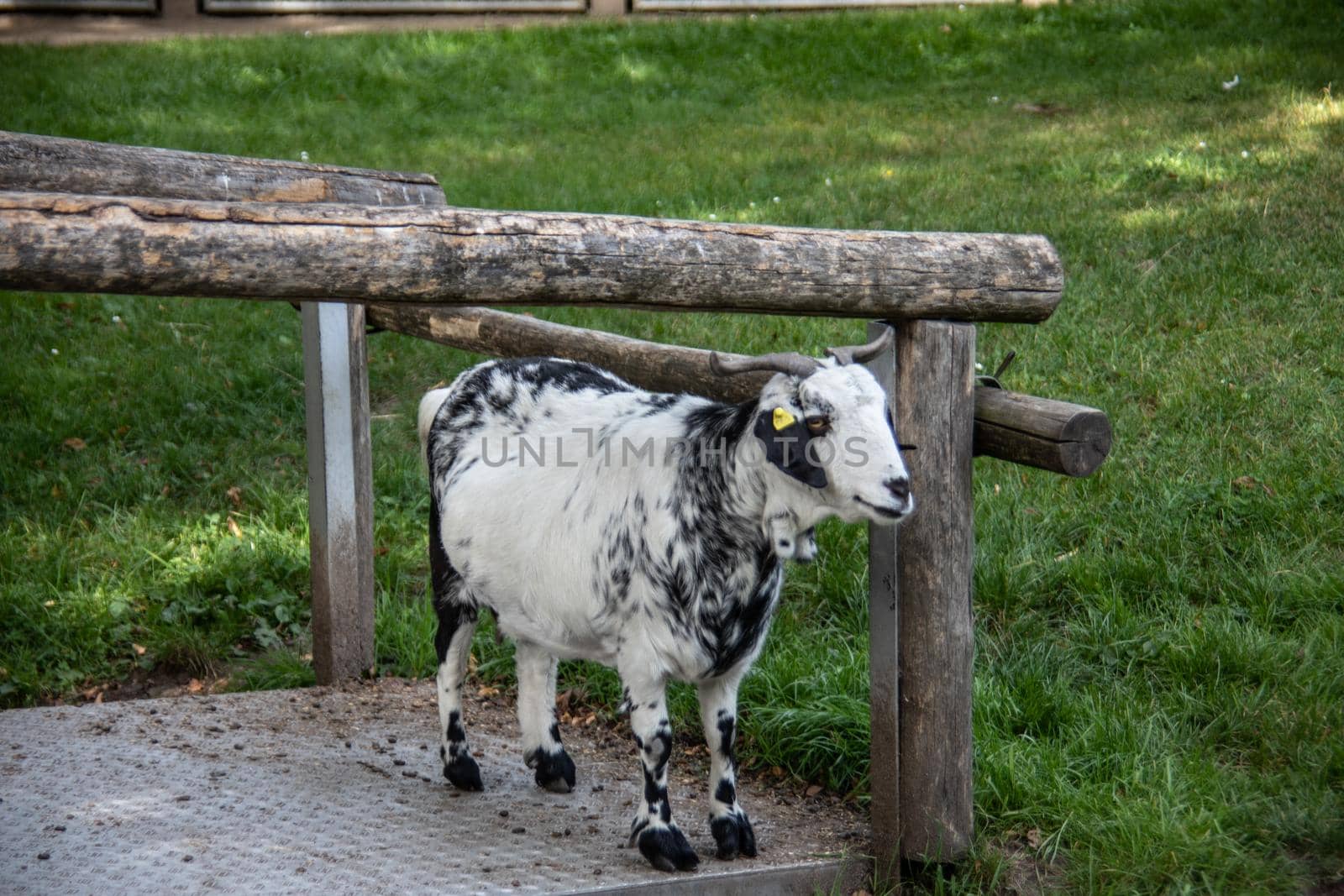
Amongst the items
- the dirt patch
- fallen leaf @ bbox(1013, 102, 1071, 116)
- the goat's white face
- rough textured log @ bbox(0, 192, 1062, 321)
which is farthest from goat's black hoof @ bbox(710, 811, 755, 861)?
fallen leaf @ bbox(1013, 102, 1071, 116)

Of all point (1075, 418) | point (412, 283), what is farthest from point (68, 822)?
point (1075, 418)

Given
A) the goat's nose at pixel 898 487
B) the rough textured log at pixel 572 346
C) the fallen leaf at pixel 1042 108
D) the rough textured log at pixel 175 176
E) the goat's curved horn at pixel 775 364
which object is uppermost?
the fallen leaf at pixel 1042 108

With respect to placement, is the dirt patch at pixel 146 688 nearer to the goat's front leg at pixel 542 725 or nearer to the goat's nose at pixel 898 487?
the goat's front leg at pixel 542 725

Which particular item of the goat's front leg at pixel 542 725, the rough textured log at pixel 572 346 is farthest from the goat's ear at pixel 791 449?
the goat's front leg at pixel 542 725

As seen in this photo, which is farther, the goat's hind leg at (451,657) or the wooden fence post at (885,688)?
the goat's hind leg at (451,657)

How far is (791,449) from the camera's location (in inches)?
123

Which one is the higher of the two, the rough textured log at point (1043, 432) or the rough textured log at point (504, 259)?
the rough textured log at point (504, 259)

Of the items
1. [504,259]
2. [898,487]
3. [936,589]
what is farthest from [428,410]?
[898,487]

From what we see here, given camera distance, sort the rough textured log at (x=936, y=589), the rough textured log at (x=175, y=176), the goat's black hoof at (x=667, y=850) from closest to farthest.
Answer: the rough textured log at (x=936, y=589) < the goat's black hoof at (x=667, y=850) < the rough textured log at (x=175, y=176)

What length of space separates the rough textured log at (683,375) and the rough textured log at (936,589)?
0.35 ft

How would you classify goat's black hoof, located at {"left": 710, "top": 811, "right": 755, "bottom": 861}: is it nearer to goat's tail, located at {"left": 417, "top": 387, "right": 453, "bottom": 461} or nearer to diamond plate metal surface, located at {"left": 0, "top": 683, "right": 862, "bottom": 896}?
diamond plate metal surface, located at {"left": 0, "top": 683, "right": 862, "bottom": 896}

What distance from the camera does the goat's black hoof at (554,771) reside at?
4.29m

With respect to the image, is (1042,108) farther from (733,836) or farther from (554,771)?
(733,836)

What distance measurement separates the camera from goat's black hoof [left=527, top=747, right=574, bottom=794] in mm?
4289
